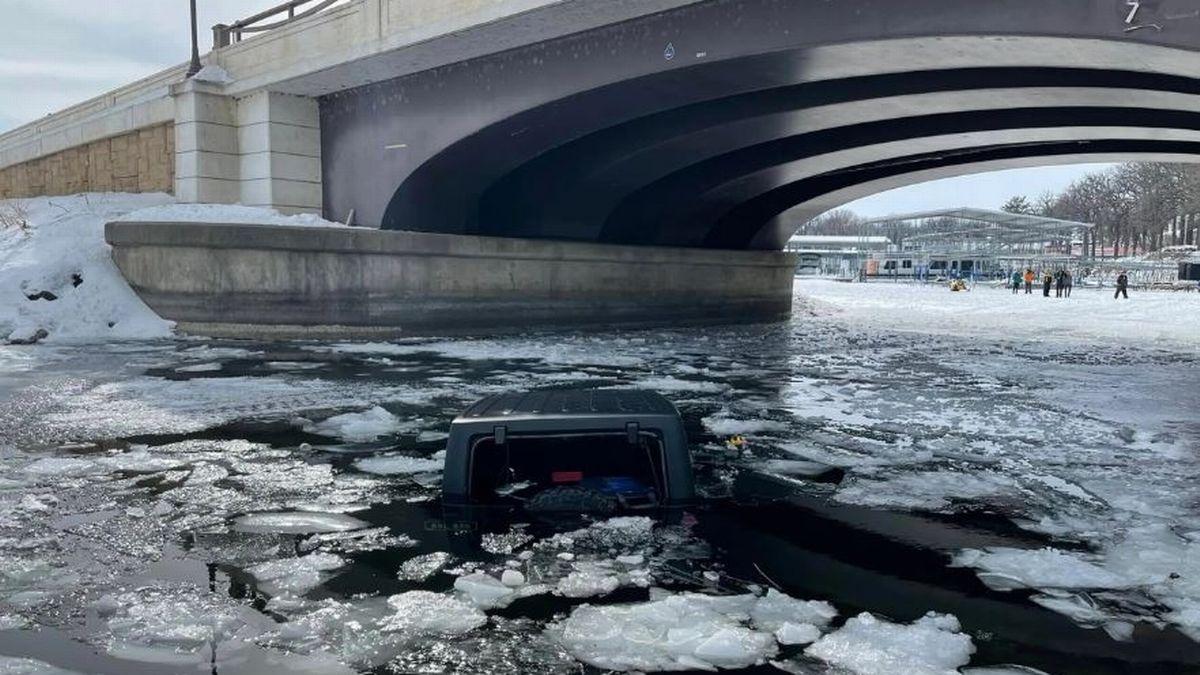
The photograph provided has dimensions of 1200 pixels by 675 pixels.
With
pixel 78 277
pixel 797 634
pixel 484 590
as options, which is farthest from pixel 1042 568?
pixel 78 277

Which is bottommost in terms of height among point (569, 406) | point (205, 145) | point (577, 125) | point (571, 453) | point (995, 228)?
point (571, 453)

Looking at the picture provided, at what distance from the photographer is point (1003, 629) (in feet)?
10.0

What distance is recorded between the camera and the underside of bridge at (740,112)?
35.4 feet

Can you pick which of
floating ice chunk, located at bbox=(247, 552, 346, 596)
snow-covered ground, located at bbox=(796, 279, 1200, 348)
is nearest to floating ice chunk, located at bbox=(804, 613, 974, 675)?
floating ice chunk, located at bbox=(247, 552, 346, 596)

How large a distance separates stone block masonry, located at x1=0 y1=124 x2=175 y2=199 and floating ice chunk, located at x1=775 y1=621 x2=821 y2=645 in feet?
61.5

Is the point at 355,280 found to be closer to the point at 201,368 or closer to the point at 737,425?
the point at 201,368

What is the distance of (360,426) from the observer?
677 centimetres

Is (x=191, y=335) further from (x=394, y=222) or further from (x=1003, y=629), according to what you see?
(x=1003, y=629)

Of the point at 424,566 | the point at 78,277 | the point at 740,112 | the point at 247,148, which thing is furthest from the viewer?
the point at 247,148

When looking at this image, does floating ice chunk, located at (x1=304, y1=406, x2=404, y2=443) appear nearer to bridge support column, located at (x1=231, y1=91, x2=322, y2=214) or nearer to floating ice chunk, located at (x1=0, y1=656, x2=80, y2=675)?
floating ice chunk, located at (x1=0, y1=656, x2=80, y2=675)

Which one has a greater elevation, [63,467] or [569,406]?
[569,406]

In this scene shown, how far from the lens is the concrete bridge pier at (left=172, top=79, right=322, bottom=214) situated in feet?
55.2

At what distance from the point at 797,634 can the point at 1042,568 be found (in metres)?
1.46

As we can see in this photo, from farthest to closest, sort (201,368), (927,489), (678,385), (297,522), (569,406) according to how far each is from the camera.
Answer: (201,368)
(678,385)
(927,489)
(569,406)
(297,522)
